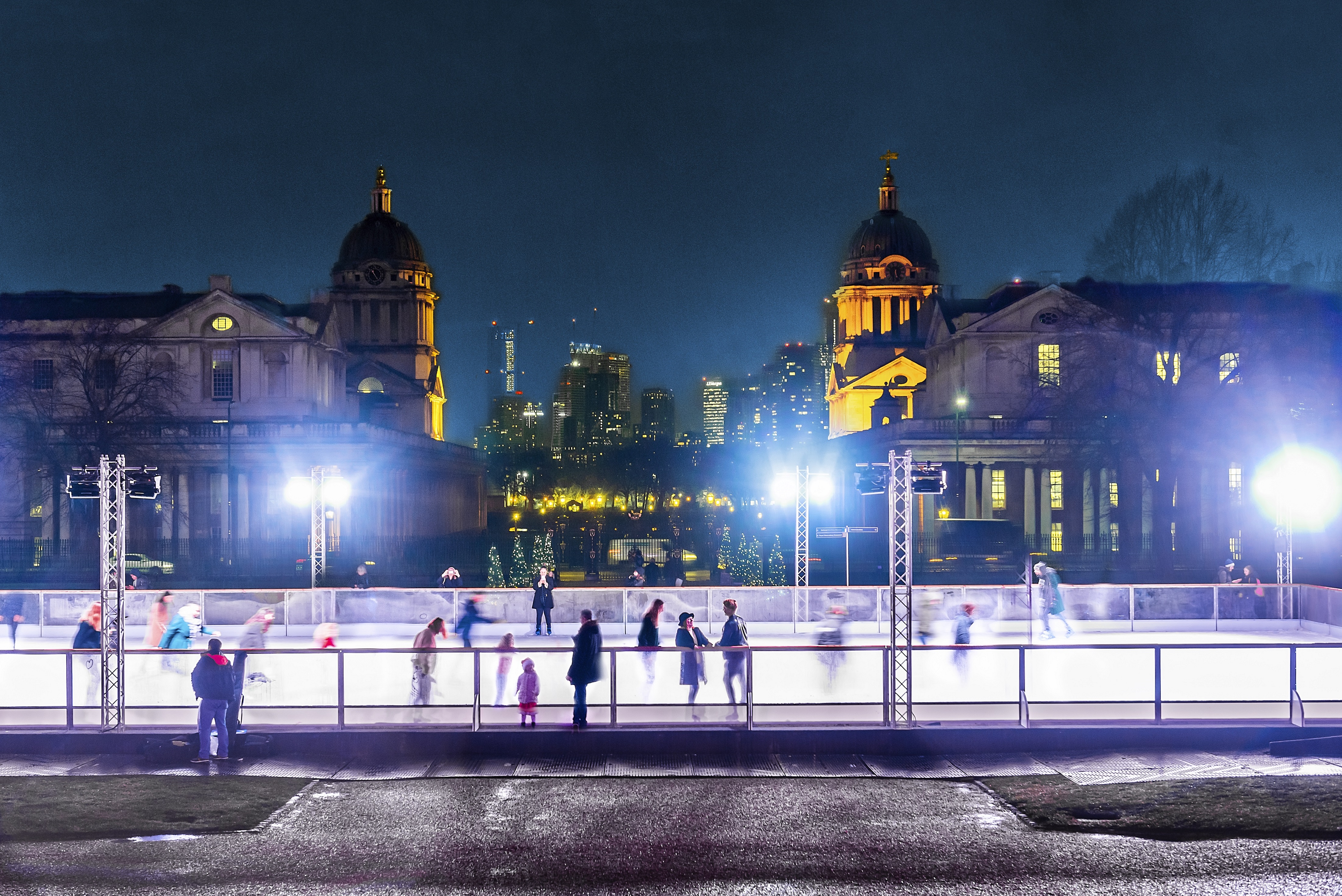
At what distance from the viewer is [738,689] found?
1698cm

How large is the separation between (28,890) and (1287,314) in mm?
48502

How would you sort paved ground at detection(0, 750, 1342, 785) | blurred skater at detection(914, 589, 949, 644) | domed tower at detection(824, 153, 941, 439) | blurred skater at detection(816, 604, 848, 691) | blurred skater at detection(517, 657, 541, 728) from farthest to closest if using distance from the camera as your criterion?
domed tower at detection(824, 153, 941, 439), blurred skater at detection(914, 589, 949, 644), blurred skater at detection(816, 604, 848, 691), blurred skater at detection(517, 657, 541, 728), paved ground at detection(0, 750, 1342, 785)

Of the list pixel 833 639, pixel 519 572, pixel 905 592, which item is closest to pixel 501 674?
pixel 905 592

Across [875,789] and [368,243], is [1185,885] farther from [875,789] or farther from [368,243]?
[368,243]

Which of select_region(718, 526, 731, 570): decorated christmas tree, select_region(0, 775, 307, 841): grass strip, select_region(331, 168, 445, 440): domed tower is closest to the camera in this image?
select_region(0, 775, 307, 841): grass strip

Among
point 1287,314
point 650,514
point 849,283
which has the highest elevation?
point 849,283

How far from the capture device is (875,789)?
1468 cm

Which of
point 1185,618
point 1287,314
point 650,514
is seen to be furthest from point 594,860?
point 650,514

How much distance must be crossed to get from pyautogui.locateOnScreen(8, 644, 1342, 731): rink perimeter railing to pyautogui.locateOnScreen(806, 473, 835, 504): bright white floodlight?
17404 millimetres

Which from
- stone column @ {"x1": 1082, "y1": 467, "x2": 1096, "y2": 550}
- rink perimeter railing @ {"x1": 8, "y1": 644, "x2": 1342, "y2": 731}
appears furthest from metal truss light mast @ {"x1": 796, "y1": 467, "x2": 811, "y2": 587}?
stone column @ {"x1": 1082, "y1": 467, "x2": 1096, "y2": 550}

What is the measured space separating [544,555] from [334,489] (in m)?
14.5

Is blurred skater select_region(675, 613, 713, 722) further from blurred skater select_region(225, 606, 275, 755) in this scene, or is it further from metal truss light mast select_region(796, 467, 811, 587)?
metal truss light mast select_region(796, 467, 811, 587)

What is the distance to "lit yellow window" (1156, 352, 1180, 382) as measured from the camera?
160 feet

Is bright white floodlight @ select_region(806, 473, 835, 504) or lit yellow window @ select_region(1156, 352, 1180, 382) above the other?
lit yellow window @ select_region(1156, 352, 1180, 382)
